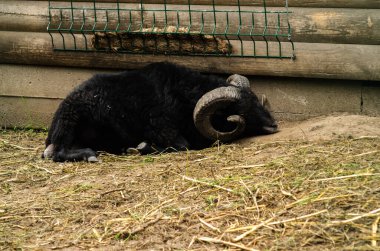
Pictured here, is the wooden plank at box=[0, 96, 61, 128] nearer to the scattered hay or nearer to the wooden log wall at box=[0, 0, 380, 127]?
the wooden log wall at box=[0, 0, 380, 127]

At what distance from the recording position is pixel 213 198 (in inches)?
229

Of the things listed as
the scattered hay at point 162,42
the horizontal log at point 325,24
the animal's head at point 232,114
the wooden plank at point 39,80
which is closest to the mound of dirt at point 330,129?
the animal's head at point 232,114

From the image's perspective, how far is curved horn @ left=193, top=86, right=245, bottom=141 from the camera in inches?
334

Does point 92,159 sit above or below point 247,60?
below

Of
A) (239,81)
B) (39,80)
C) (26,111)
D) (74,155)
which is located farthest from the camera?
(26,111)

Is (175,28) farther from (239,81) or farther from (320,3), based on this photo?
(320,3)

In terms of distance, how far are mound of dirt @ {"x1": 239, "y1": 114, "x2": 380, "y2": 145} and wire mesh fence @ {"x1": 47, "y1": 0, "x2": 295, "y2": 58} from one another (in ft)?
3.50

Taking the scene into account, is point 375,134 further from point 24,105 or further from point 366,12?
point 24,105

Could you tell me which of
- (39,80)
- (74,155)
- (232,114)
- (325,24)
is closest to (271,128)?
(232,114)

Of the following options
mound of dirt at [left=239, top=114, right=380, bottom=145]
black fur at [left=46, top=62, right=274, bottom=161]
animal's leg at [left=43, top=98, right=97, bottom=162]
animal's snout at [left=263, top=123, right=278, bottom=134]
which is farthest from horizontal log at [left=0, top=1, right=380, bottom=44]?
animal's leg at [left=43, top=98, right=97, bottom=162]

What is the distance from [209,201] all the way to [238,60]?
3.86 meters

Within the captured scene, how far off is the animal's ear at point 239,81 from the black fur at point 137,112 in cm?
16

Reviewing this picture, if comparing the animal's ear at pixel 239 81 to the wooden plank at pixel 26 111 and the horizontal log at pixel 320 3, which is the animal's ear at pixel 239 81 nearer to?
the horizontal log at pixel 320 3

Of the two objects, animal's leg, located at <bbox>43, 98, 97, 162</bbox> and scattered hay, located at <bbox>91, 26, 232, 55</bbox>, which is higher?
scattered hay, located at <bbox>91, 26, 232, 55</bbox>
